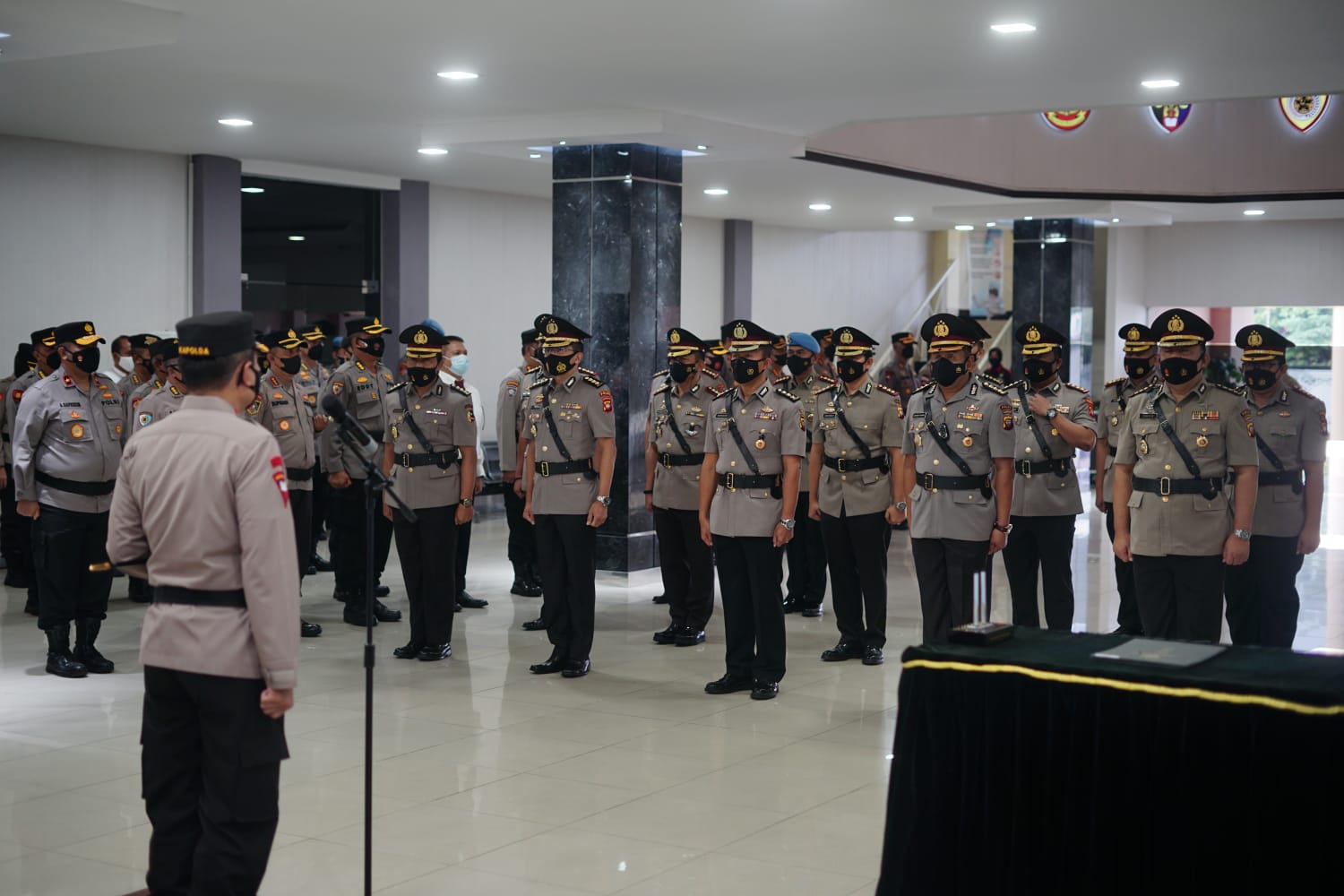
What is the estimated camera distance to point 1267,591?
22.7 feet

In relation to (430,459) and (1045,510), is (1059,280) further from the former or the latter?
(430,459)

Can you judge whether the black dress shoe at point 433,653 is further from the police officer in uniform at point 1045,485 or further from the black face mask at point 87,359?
the police officer in uniform at point 1045,485

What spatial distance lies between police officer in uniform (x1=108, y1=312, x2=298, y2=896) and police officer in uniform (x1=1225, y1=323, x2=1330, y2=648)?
512 cm

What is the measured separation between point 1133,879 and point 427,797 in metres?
2.82

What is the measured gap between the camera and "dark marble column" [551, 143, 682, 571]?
10172mm

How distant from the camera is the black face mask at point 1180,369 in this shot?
579 cm

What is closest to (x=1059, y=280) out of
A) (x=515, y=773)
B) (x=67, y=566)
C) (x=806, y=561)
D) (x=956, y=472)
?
(x=806, y=561)

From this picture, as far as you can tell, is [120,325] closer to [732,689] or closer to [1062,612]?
[732,689]

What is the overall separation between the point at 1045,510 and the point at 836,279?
14.1m

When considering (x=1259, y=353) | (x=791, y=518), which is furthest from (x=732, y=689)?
(x=1259, y=353)

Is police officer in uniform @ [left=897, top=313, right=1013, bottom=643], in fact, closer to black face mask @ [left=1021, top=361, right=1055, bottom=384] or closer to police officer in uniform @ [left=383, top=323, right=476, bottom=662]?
black face mask @ [left=1021, top=361, right=1055, bottom=384]

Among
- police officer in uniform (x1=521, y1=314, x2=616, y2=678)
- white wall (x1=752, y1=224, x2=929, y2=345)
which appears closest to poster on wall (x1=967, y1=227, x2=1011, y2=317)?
white wall (x1=752, y1=224, x2=929, y2=345)

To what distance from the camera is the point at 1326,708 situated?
296 cm

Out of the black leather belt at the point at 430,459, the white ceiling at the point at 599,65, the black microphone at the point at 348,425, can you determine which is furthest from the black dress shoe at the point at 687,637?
the black microphone at the point at 348,425
